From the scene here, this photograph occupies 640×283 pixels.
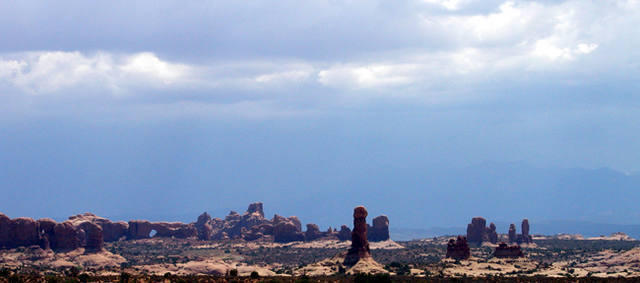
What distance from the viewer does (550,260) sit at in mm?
169500

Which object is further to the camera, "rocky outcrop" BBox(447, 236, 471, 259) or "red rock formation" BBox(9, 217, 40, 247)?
"red rock formation" BBox(9, 217, 40, 247)

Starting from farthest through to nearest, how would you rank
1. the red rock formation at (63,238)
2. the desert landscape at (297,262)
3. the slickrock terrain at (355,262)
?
the red rock formation at (63,238) < the slickrock terrain at (355,262) < the desert landscape at (297,262)

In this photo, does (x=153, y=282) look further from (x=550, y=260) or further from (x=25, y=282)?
(x=550, y=260)

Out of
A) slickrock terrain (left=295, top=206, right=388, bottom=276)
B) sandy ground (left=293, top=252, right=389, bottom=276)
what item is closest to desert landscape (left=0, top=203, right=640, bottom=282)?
sandy ground (left=293, top=252, right=389, bottom=276)

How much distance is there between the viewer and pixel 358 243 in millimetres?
134000

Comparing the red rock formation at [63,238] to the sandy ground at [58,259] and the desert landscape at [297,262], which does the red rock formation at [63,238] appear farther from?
the sandy ground at [58,259]

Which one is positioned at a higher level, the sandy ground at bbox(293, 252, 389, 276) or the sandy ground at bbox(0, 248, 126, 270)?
the sandy ground at bbox(0, 248, 126, 270)

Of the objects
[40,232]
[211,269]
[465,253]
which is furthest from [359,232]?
[40,232]

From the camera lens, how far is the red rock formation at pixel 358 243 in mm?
131750

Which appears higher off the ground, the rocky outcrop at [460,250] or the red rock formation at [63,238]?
the red rock formation at [63,238]

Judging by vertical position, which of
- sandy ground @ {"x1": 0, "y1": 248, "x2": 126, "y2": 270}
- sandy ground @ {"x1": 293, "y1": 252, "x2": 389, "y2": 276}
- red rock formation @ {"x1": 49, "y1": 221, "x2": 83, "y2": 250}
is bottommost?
sandy ground @ {"x1": 293, "y1": 252, "x2": 389, "y2": 276}

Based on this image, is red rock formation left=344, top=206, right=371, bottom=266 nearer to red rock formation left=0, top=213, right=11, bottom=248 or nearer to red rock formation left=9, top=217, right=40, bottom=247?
red rock formation left=9, top=217, right=40, bottom=247

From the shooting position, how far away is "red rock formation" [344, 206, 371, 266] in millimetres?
131750

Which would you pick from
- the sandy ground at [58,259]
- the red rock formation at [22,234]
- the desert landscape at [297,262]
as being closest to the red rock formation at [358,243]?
the desert landscape at [297,262]
